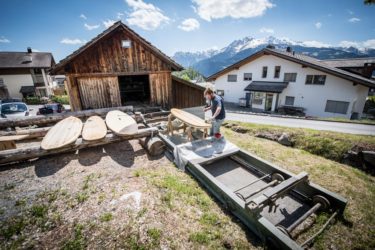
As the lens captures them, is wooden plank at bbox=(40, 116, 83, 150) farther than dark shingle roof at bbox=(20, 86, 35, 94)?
No

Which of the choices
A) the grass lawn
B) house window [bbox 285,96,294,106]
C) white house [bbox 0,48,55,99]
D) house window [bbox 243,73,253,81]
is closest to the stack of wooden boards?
the grass lawn

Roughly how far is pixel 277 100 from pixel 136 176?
→ 79.4ft

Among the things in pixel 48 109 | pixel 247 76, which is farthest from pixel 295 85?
pixel 48 109

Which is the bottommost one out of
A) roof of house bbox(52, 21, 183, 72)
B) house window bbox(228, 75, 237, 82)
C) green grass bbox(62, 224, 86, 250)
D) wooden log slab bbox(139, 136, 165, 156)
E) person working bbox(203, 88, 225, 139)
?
green grass bbox(62, 224, 86, 250)

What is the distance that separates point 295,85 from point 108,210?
2589cm

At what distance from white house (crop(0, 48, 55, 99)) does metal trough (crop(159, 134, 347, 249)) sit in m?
40.9

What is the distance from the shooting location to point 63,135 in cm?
625

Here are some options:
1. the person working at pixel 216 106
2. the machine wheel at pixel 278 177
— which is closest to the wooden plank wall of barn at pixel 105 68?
the person working at pixel 216 106

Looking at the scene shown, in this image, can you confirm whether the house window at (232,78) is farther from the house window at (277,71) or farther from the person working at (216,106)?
the person working at (216,106)

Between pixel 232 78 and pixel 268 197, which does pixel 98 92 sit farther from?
pixel 232 78

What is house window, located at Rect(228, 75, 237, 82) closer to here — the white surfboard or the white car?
the white surfboard

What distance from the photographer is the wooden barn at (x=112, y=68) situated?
957cm

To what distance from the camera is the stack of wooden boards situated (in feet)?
18.9

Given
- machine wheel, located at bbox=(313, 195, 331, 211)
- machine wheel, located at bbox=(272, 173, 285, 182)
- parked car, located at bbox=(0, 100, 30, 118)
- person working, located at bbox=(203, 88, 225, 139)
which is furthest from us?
parked car, located at bbox=(0, 100, 30, 118)
